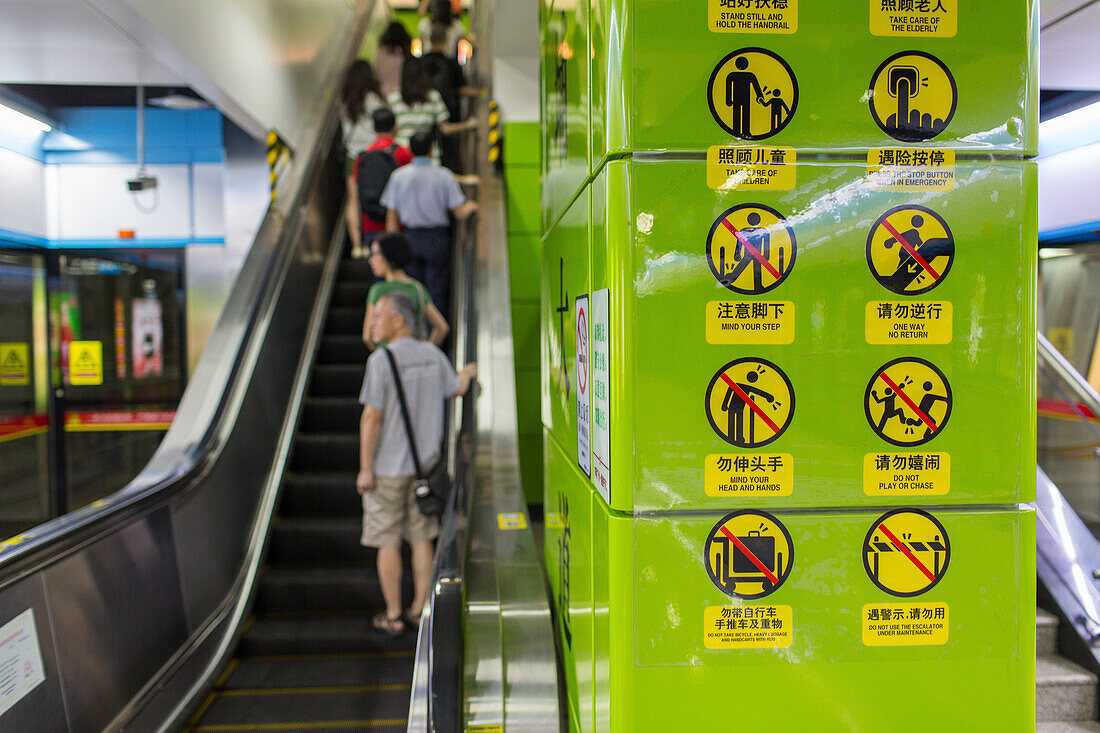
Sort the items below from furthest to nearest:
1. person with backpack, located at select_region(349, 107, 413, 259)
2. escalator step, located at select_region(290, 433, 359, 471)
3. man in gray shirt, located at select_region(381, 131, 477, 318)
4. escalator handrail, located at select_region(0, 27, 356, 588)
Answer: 1. person with backpack, located at select_region(349, 107, 413, 259)
2. man in gray shirt, located at select_region(381, 131, 477, 318)
3. escalator step, located at select_region(290, 433, 359, 471)
4. escalator handrail, located at select_region(0, 27, 356, 588)

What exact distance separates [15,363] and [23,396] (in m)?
0.28

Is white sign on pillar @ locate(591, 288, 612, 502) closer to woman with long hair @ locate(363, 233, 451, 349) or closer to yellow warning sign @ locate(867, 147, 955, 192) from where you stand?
yellow warning sign @ locate(867, 147, 955, 192)

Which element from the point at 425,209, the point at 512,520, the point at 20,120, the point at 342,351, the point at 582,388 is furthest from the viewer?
the point at 20,120

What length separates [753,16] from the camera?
3.52 ft

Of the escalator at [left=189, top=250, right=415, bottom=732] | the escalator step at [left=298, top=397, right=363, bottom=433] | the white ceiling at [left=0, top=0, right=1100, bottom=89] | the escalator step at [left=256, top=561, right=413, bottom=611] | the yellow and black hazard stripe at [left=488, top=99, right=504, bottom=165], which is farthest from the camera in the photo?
the yellow and black hazard stripe at [left=488, top=99, right=504, bottom=165]

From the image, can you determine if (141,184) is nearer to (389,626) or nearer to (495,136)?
(495,136)

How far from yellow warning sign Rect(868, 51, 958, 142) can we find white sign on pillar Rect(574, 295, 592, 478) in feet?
1.85

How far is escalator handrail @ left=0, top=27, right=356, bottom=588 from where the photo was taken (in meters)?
2.47

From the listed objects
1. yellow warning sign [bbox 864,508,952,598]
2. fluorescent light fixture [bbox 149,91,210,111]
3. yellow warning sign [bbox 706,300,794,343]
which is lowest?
yellow warning sign [bbox 864,508,952,598]

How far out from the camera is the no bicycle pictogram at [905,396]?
3.60ft

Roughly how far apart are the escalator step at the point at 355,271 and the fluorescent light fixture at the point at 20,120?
279 centimetres

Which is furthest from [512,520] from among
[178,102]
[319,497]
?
[178,102]

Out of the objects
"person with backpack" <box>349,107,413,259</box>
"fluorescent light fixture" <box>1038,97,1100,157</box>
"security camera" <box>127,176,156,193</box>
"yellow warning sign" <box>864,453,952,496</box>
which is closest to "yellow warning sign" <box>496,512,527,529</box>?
"yellow warning sign" <box>864,453,952,496</box>

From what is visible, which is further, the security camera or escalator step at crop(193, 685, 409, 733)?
the security camera
